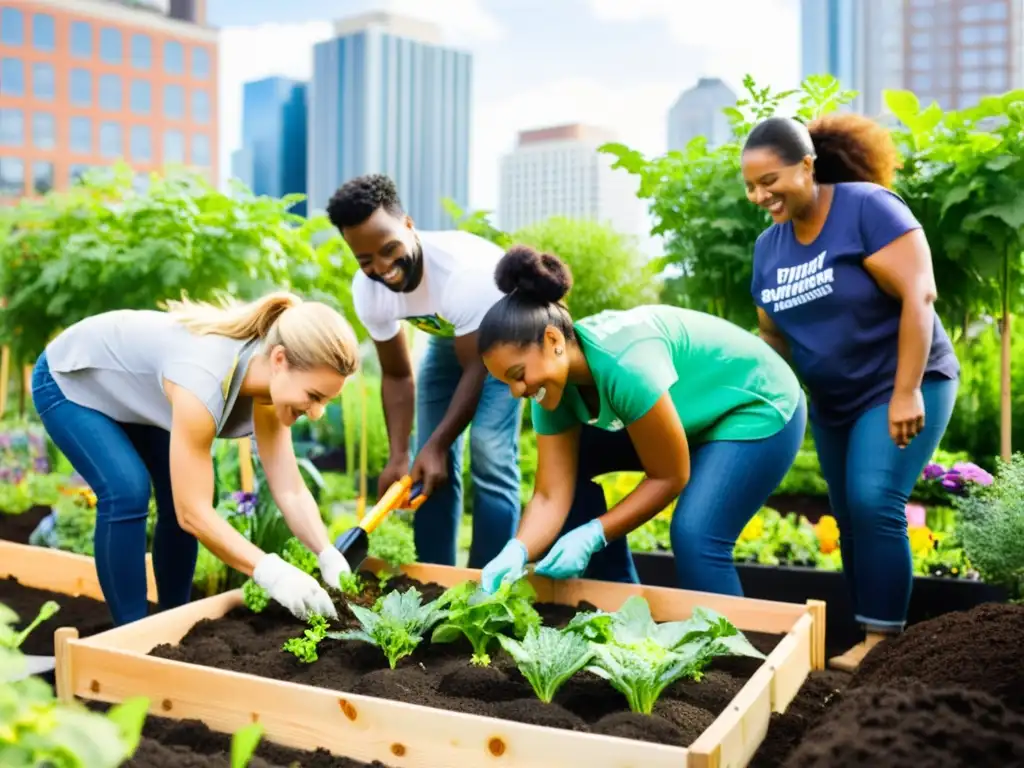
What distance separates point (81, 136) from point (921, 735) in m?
82.2

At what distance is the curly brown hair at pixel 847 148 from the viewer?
2678mm

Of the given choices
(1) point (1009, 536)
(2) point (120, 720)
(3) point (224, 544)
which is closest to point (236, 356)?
(3) point (224, 544)

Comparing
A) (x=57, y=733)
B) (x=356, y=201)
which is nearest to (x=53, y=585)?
(x=356, y=201)

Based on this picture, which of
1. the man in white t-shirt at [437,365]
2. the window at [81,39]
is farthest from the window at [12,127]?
the man in white t-shirt at [437,365]

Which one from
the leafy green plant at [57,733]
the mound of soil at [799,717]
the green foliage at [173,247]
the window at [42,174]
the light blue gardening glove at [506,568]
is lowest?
the mound of soil at [799,717]

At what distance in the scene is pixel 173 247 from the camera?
391 cm

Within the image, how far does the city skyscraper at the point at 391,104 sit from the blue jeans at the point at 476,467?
33.1 meters

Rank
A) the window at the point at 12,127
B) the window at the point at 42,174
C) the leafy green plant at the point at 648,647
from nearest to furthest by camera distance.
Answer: the leafy green plant at the point at 648,647 → the window at the point at 42,174 → the window at the point at 12,127

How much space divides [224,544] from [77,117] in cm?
8080

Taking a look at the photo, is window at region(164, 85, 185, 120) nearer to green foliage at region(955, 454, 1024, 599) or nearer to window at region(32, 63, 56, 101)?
window at region(32, 63, 56, 101)

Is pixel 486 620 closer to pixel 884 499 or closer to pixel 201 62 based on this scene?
pixel 884 499

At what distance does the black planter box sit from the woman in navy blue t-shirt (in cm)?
56

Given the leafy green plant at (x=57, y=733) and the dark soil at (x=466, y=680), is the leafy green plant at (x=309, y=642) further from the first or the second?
the leafy green plant at (x=57, y=733)

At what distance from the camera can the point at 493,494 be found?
305cm
